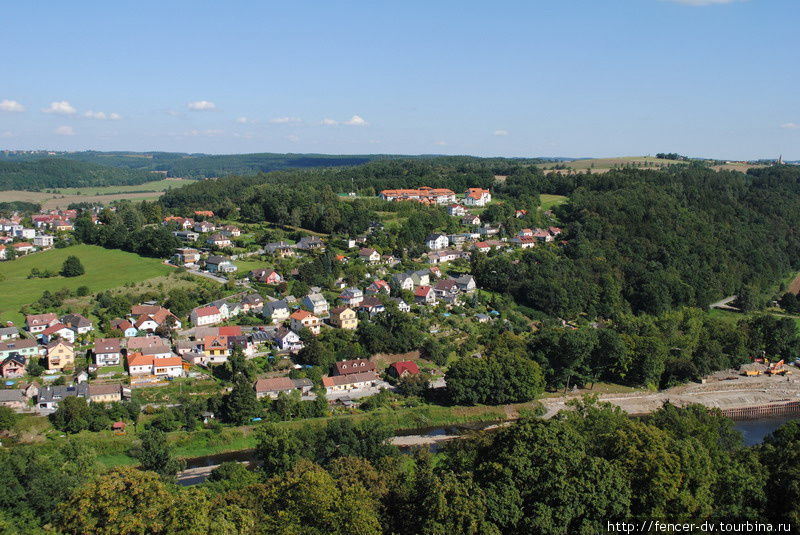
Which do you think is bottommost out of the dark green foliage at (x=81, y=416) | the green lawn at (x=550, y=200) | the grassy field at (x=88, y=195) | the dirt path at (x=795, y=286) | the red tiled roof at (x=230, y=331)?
the dark green foliage at (x=81, y=416)

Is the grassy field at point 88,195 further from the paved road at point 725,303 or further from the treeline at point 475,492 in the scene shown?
the paved road at point 725,303

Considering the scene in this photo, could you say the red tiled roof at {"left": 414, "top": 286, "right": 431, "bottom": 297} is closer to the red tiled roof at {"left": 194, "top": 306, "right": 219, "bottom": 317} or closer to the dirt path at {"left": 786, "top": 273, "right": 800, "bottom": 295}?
the red tiled roof at {"left": 194, "top": 306, "right": 219, "bottom": 317}

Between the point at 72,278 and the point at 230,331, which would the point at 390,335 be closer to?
the point at 230,331

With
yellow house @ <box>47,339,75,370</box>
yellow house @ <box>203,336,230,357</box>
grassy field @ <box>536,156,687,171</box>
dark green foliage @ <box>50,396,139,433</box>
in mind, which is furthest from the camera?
grassy field @ <box>536,156,687,171</box>

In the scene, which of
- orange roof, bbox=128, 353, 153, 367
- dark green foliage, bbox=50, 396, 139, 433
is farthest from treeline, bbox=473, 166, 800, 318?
dark green foliage, bbox=50, 396, 139, 433

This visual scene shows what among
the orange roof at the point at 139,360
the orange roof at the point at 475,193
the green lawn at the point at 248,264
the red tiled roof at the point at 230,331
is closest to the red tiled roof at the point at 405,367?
the red tiled roof at the point at 230,331
